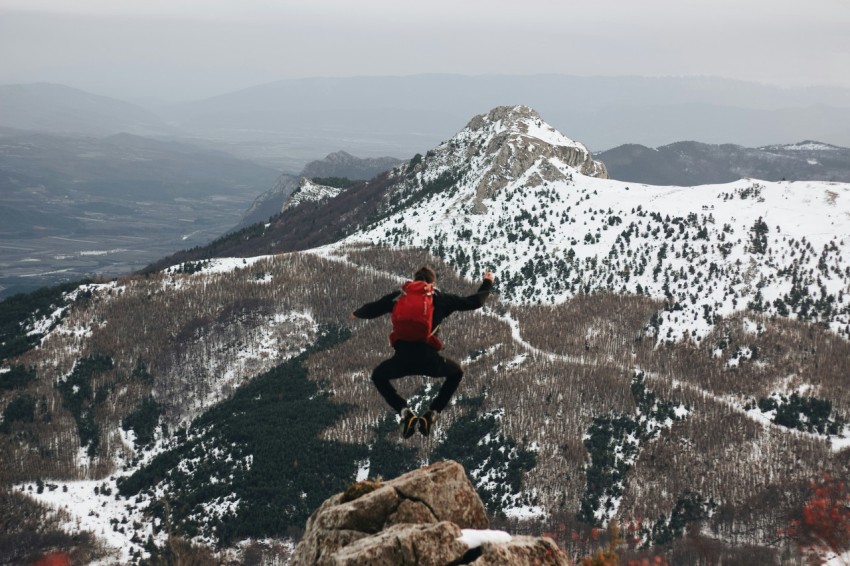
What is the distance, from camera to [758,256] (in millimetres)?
146625

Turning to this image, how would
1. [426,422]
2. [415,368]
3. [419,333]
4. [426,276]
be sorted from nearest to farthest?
[426,422] → [419,333] → [426,276] → [415,368]

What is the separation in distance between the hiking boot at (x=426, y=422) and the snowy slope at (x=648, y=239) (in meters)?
121

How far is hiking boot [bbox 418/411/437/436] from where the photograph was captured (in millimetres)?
22562

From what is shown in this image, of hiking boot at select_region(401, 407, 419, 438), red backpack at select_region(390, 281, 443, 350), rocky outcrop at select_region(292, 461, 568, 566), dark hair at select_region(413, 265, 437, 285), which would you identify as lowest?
rocky outcrop at select_region(292, 461, 568, 566)

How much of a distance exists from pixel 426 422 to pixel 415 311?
3.26 meters

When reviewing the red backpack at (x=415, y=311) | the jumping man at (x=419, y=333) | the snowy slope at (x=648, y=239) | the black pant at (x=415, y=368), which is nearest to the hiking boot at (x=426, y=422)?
the jumping man at (x=419, y=333)

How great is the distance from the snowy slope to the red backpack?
12126 cm

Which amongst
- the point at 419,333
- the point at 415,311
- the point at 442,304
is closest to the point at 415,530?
the point at 419,333

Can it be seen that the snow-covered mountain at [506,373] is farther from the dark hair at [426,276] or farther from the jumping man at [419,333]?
the dark hair at [426,276]

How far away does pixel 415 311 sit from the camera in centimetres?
2298

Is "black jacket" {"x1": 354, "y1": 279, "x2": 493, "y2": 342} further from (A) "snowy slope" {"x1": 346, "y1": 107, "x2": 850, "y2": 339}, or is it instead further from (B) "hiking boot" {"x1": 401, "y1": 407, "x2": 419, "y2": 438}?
(A) "snowy slope" {"x1": 346, "y1": 107, "x2": 850, "y2": 339}

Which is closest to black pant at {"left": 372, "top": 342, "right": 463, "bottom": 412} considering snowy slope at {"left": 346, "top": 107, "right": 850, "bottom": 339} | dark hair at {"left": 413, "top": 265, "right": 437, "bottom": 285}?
dark hair at {"left": 413, "top": 265, "right": 437, "bottom": 285}

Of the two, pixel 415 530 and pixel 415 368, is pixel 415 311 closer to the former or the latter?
pixel 415 368

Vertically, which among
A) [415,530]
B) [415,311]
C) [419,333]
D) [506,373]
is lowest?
[506,373]
